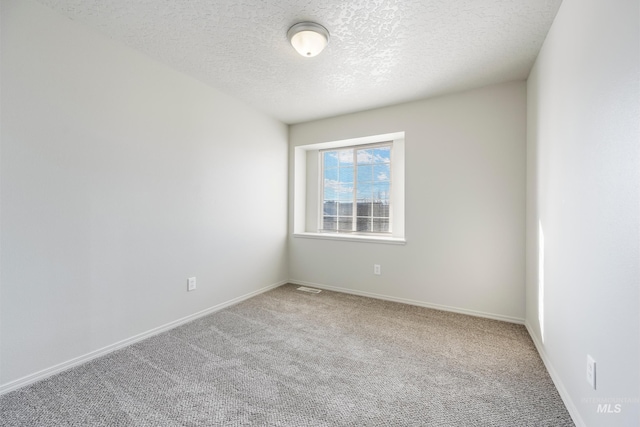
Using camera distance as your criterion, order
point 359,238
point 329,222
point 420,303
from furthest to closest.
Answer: point 329,222 → point 359,238 → point 420,303

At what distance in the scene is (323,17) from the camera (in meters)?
1.80

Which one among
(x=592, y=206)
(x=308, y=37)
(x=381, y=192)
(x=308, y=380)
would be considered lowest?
(x=308, y=380)

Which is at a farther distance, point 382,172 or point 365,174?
point 365,174

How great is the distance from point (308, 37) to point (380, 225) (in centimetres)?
250

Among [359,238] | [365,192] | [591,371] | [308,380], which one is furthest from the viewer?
[365,192]

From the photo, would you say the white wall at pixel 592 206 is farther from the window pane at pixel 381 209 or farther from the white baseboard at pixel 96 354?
the white baseboard at pixel 96 354

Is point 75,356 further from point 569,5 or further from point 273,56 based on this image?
point 569,5

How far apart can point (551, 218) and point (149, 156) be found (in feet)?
10.2

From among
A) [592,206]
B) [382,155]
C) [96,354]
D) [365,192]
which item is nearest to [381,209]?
[365,192]

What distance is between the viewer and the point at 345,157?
4.05 metres

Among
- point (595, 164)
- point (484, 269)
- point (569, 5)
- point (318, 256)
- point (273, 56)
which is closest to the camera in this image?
point (595, 164)

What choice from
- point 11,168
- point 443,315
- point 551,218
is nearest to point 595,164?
point 551,218

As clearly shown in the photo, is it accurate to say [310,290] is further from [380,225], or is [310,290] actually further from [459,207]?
[459,207]

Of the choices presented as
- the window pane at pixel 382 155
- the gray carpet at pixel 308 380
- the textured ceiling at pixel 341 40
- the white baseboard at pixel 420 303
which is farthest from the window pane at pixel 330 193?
the gray carpet at pixel 308 380
